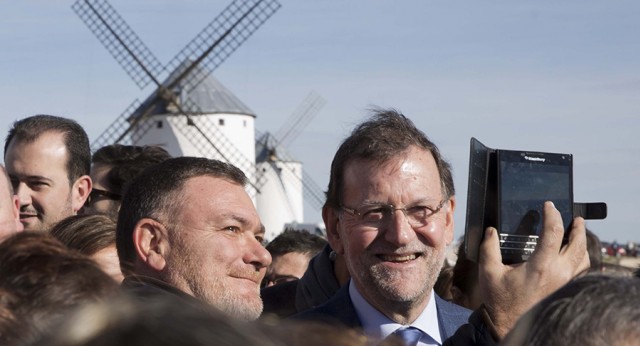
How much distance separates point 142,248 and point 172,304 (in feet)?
11.0

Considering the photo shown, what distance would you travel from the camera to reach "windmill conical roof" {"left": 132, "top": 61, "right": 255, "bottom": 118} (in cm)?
5876

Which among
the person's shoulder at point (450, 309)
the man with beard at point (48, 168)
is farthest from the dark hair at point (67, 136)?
the person's shoulder at point (450, 309)

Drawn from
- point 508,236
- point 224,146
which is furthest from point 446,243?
point 224,146

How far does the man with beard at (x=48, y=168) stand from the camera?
7004 millimetres

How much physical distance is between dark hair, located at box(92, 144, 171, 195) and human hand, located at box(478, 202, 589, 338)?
3.62 meters

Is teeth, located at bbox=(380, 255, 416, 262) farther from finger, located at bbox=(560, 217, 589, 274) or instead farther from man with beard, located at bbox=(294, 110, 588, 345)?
finger, located at bbox=(560, 217, 589, 274)

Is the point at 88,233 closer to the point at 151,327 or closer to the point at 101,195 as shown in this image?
the point at 101,195

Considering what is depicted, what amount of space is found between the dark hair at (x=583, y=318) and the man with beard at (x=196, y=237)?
8.90 feet

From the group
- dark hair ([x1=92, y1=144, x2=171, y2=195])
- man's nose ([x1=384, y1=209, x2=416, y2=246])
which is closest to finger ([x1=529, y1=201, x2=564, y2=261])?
man's nose ([x1=384, y1=209, x2=416, y2=246])

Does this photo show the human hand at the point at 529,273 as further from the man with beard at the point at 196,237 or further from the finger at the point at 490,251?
the man with beard at the point at 196,237

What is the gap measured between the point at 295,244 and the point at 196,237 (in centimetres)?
530

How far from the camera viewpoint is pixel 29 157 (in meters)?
7.15

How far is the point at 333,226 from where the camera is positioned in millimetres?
5273

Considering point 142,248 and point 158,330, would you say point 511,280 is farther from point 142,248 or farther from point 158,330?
point 158,330
